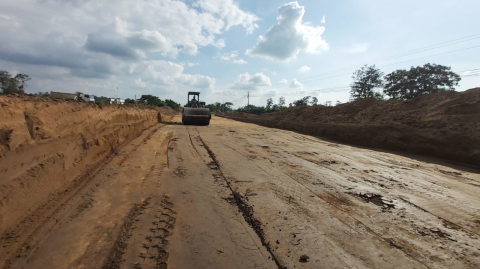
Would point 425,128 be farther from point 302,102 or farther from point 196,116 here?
point 302,102

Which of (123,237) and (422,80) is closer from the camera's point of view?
(123,237)

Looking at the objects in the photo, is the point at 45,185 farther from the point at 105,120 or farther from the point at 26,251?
the point at 105,120

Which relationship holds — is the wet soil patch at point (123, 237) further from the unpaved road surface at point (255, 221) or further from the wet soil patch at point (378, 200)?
the wet soil patch at point (378, 200)

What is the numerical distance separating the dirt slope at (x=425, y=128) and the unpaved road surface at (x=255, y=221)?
2.41 meters

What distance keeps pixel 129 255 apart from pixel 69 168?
10.9 ft

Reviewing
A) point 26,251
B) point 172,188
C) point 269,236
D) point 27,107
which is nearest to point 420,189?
point 269,236

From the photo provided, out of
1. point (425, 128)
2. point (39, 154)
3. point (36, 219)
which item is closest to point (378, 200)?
point (36, 219)

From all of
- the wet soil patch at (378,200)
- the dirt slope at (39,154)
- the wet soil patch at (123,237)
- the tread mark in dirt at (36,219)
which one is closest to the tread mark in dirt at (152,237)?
the wet soil patch at (123,237)

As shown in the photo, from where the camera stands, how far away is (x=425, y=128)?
10000 millimetres

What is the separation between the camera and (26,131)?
4.07 metres

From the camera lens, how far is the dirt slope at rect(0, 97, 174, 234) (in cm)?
346

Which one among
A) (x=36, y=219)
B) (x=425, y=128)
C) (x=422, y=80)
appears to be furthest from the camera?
(x=422, y=80)

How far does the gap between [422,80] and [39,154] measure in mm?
44216

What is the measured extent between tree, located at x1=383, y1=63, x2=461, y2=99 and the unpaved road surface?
36.9m
